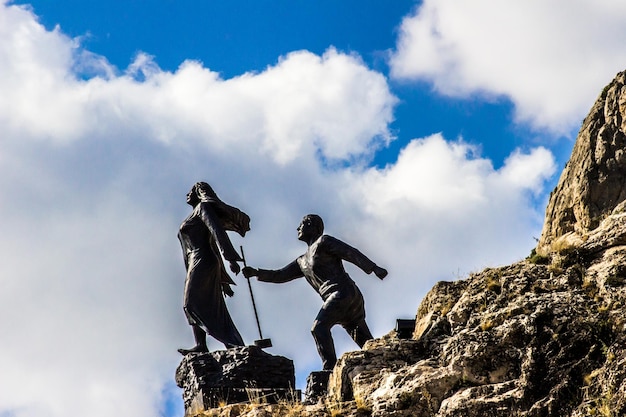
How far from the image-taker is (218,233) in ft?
60.4

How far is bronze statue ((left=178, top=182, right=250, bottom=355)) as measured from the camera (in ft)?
59.9

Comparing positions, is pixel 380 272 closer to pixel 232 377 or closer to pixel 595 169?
pixel 232 377

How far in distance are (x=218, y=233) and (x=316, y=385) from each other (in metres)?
3.00

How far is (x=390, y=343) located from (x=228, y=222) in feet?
14.5

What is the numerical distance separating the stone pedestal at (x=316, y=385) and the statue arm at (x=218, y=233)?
91.5 inches

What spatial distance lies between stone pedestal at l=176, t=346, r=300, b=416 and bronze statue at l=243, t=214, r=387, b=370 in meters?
0.61

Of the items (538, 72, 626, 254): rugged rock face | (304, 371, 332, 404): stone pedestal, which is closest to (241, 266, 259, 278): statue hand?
(304, 371, 332, 404): stone pedestal

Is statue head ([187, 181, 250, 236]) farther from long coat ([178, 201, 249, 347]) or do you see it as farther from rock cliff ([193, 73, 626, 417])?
rock cliff ([193, 73, 626, 417])

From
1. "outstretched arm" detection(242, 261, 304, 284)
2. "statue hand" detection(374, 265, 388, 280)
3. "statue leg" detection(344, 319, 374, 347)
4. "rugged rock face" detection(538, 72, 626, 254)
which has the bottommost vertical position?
"statue leg" detection(344, 319, 374, 347)

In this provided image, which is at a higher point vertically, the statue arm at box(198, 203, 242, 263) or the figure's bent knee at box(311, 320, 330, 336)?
the statue arm at box(198, 203, 242, 263)

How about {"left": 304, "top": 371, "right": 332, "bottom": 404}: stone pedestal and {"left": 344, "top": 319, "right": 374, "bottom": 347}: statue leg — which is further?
{"left": 344, "top": 319, "right": 374, "bottom": 347}: statue leg

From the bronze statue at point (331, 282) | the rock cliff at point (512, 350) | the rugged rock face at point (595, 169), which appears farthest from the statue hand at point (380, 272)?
the rugged rock face at point (595, 169)

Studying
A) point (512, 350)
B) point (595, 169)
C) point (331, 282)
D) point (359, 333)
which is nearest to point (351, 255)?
point (331, 282)

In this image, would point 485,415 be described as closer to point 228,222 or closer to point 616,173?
point 228,222
